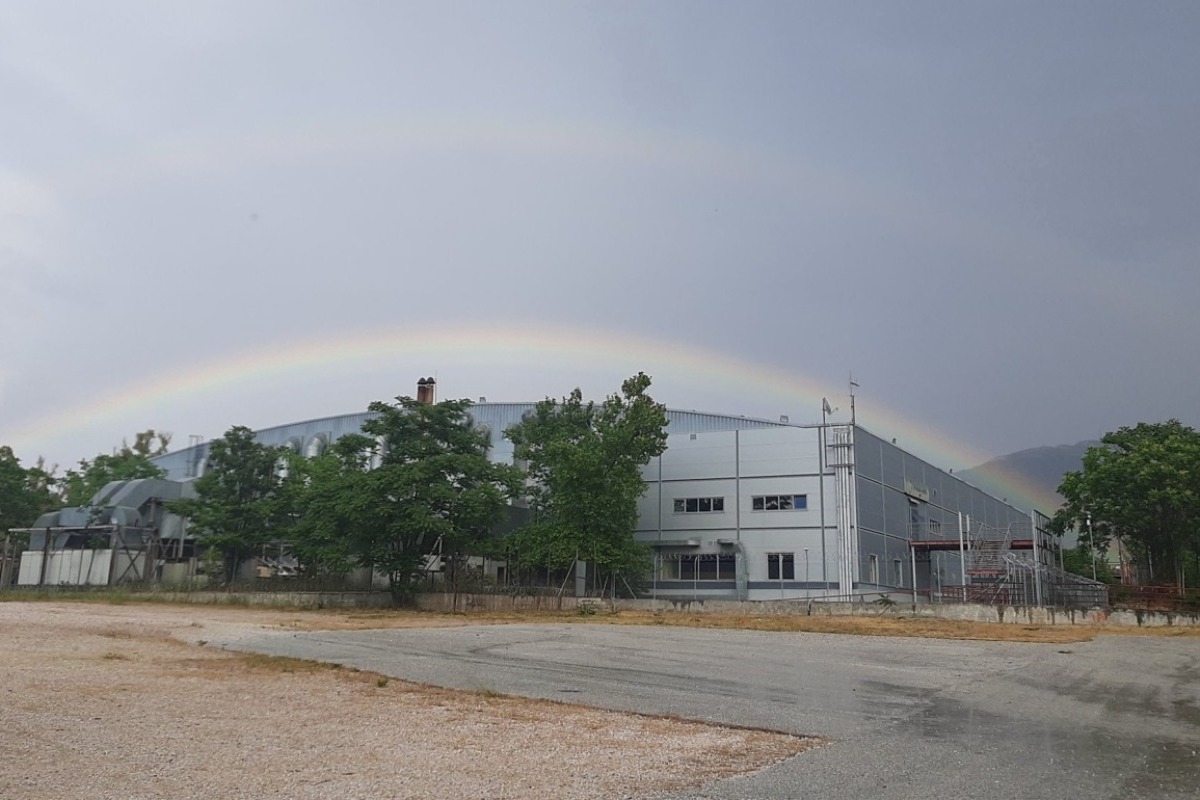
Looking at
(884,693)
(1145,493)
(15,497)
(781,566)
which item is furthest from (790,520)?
(15,497)

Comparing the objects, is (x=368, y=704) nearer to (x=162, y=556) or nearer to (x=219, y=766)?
(x=219, y=766)

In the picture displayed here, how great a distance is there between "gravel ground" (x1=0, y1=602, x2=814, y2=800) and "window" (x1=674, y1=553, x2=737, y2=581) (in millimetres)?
39657

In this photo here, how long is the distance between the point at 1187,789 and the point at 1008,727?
3288 mm

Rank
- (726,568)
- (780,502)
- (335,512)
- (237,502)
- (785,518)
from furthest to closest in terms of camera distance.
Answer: (237,502), (726,568), (780,502), (785,518), (335,512)

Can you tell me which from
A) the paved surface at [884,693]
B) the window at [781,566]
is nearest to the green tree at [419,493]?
the window at [781,566]

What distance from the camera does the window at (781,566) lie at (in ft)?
167

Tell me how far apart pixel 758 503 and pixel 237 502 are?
99.1 feet

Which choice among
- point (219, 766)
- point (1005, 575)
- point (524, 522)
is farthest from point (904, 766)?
point (524, 522)

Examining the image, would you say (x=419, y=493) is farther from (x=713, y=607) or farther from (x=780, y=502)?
(x=780, y=502)

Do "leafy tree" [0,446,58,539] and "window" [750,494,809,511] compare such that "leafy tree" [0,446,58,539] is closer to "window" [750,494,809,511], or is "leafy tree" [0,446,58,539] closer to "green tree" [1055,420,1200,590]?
"window" [750,494,809,511]

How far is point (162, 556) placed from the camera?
196 feet

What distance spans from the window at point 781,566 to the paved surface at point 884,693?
2458 centimetres

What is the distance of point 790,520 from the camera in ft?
169

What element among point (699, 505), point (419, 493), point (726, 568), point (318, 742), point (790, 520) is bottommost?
point (318, 742)
